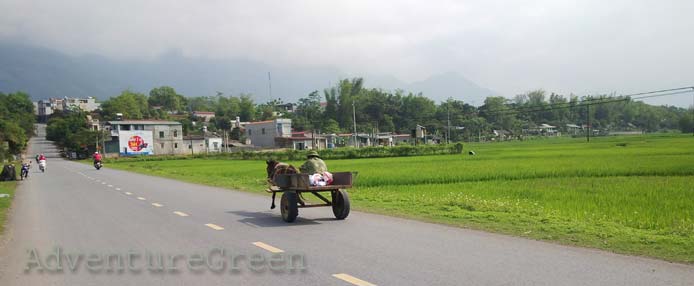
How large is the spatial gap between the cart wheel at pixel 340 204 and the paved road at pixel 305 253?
0.22 meters

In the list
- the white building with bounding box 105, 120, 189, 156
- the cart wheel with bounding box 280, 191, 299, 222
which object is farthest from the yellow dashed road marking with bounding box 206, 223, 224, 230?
the white building with bounding box 105, 120, 189, 156

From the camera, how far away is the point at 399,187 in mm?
20016

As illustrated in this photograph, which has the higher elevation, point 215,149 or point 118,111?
point 118,111

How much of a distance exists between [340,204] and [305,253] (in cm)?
341

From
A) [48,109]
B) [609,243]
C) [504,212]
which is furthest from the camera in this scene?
[48,109]

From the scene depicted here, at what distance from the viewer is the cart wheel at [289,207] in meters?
10.3

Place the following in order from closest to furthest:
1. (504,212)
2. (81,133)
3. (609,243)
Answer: (609,243) → (504,212) → (81,133)

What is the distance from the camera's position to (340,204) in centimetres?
1080

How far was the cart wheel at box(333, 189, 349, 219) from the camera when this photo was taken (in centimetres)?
1065

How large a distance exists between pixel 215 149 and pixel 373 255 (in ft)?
309

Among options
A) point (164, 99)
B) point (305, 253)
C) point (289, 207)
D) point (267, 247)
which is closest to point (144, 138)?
point (164, 99)

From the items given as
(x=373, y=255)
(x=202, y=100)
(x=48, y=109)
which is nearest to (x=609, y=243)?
(x=373, y=255)

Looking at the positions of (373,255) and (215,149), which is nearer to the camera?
(373,255)

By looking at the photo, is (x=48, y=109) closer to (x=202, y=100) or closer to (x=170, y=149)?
(x=202, y=100)
